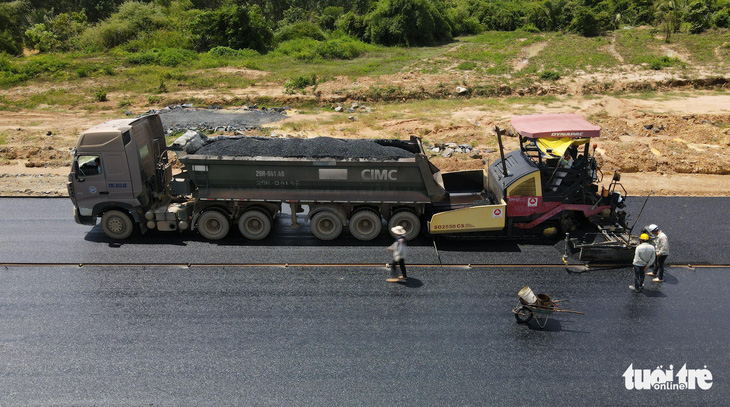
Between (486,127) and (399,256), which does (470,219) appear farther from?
(486,127)

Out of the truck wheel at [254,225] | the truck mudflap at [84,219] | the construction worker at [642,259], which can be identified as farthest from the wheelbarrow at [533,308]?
the truck mudflap at [84,219]

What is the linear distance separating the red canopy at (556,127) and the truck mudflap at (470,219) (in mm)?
Result: 1940

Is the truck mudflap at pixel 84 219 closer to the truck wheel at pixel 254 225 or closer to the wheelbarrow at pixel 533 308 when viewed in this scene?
the truck wheel at pixel 254 225

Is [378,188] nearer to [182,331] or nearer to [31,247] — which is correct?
[182,331]

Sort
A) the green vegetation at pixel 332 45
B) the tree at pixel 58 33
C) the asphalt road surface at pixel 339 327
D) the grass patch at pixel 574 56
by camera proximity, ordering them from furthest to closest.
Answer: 1. the tree at pixel 58 33
2. the grass patch at pixel 574 56
3. the green vegetation at pixel 332 45
4. the asphalt road surface at pixel 339 327

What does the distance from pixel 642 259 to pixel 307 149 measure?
777 cm

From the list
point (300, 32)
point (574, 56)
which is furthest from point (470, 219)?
point (300, 32)

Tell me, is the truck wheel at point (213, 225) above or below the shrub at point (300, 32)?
below

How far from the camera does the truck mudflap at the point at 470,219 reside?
12.1m

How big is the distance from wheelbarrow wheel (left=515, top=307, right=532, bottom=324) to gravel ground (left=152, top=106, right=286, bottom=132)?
55.5ft

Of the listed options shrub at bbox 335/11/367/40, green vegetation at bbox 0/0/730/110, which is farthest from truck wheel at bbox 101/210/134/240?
shrub at bbox 335/11/367/40

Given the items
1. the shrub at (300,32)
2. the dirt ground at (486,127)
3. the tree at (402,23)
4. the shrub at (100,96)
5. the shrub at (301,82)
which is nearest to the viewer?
the dirt ground at (486,127)

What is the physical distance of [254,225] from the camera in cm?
1298

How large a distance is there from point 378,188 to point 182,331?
559 cm
